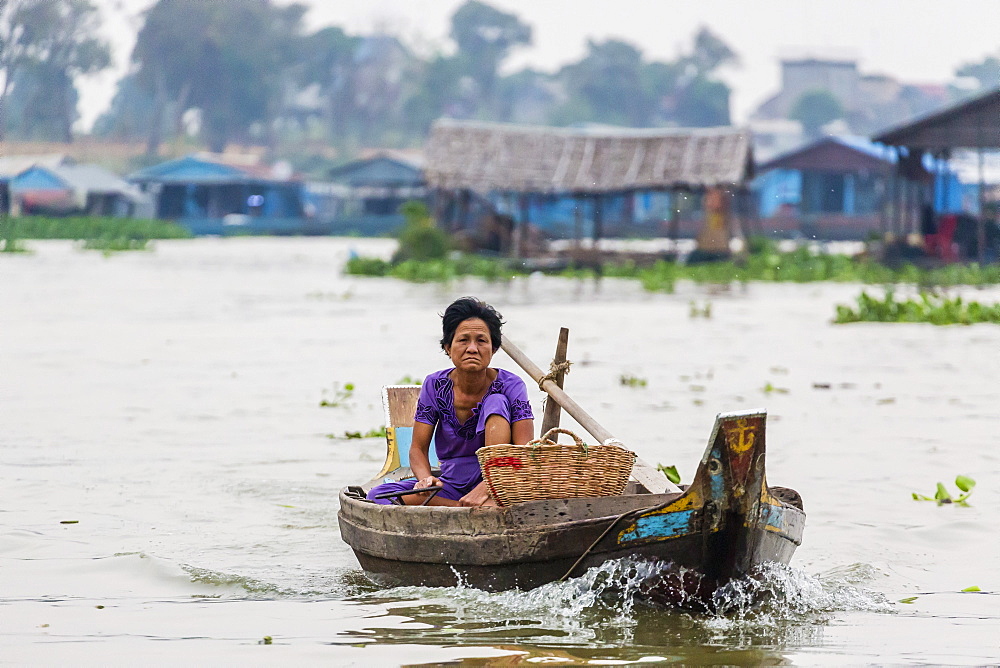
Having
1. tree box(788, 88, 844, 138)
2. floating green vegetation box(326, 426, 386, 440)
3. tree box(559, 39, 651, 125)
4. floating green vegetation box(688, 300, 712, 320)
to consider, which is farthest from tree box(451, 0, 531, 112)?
floating green vegetation box(326, 426, 386, 440)

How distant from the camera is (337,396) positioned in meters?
10.5

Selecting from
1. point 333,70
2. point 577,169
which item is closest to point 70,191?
point 333,70

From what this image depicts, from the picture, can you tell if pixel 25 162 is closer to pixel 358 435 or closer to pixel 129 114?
pixel 129 114

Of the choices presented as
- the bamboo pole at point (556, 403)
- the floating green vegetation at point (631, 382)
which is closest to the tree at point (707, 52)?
the floating green vegetation at point (631, 382)

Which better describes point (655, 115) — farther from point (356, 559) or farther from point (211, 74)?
point (356, 559)

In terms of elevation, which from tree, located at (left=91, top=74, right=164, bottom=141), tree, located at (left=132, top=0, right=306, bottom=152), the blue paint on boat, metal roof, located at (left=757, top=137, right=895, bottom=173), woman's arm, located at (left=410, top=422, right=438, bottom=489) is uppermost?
tree, located at (left=132, top=0, right=306, bottom=152)

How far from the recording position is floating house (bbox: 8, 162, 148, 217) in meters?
45.7

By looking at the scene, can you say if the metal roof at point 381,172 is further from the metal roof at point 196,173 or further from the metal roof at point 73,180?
the metal roof at point 73,180

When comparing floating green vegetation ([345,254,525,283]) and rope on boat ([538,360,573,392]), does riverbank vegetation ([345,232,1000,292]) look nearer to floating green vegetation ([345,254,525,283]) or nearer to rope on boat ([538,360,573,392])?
floating green vegetation ([345,254,525,283])

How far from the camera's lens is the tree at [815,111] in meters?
74.9

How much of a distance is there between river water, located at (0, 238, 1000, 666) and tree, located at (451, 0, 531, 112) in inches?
2314

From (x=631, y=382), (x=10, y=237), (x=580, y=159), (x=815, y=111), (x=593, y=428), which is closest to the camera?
(x=593, y=428)

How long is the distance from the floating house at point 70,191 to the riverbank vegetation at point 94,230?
4.10 feet

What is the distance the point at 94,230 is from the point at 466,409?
39.7 m
